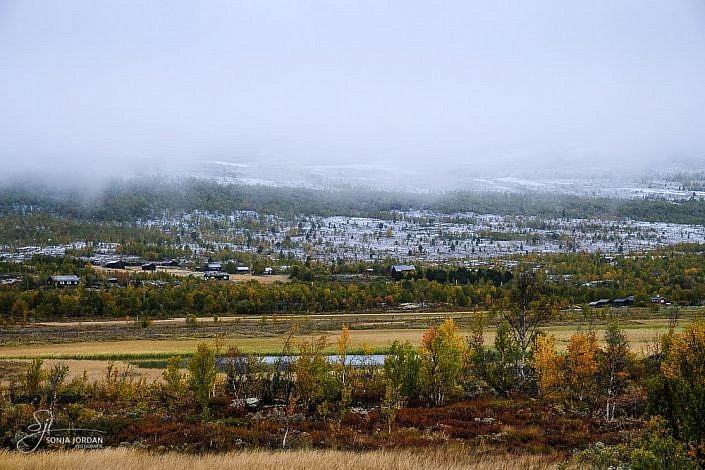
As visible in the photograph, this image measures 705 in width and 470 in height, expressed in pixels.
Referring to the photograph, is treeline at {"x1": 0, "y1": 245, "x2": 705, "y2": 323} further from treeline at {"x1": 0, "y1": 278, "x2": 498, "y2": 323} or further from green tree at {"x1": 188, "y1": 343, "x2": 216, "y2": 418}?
green tree at {"x1": 188, "y1": 343, "x2": 216, "y2": 418}

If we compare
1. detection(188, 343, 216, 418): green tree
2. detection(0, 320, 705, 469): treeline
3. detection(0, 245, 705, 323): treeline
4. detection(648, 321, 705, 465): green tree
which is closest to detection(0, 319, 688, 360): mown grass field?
detection(0, 320, 705, 469): treeline

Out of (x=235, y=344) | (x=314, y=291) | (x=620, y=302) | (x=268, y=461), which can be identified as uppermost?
(x=268, y=461)

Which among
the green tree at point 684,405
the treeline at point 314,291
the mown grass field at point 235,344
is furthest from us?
the treeline at point 314,291

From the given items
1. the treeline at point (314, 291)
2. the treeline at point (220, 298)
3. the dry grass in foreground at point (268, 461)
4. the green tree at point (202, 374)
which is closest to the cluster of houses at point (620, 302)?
the treeline at point (314, 291)

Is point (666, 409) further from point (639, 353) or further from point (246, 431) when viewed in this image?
point (639, 353)

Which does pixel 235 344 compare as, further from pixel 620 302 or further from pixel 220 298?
pixel 620 302

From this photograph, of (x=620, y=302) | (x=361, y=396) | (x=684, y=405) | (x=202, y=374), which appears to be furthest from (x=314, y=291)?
(x=684, y=405)

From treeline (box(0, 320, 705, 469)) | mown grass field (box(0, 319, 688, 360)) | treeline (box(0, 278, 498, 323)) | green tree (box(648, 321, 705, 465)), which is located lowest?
treeline (box(0, 278, 498, 323))

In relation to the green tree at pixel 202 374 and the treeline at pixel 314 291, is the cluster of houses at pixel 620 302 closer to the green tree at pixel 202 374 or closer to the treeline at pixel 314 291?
the treeline at pixel 314 291

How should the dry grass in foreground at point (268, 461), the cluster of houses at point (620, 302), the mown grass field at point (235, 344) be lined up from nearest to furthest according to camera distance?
the dry grass in foreground at point (268, 461) < the mown grass field at point (235, 344) < the cluster of houses at point (620, 302)

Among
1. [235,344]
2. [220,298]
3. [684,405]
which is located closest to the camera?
[684,405]
